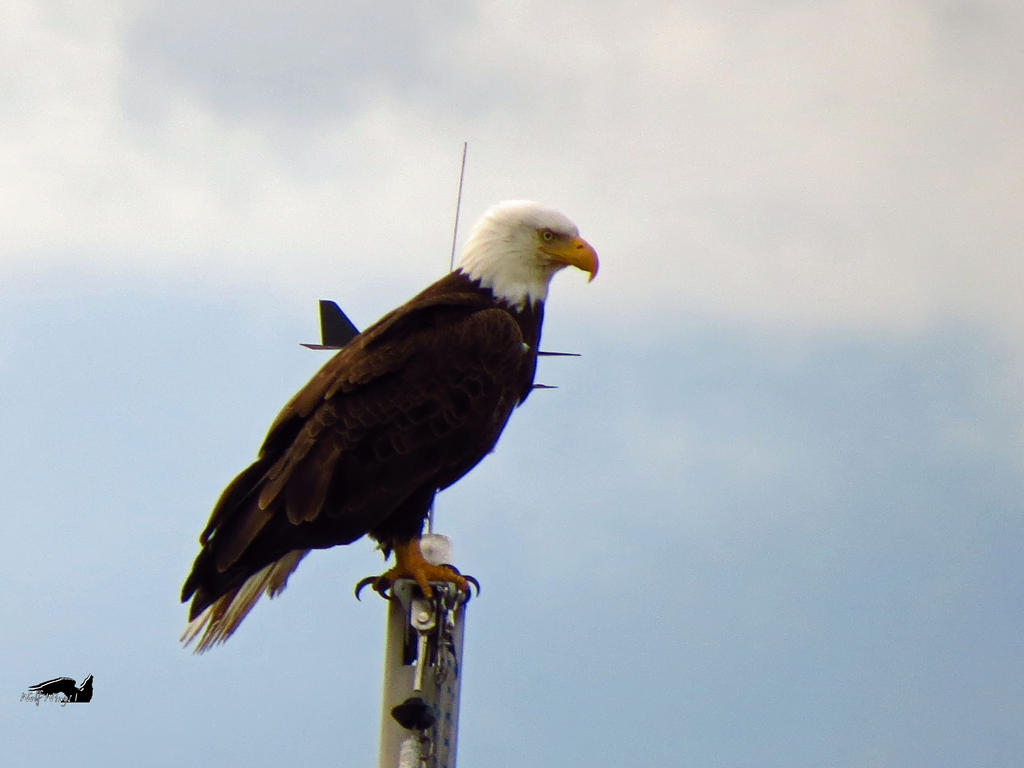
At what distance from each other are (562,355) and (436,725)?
7.72ft

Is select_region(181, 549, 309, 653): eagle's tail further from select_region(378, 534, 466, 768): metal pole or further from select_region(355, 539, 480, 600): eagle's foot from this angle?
select_region(378, 534, 466, 768): metal pole

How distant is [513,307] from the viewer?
6.58m

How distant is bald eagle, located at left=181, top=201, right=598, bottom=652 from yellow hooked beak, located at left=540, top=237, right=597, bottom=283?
314 mm

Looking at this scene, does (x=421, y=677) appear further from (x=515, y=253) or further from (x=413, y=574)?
(x=515, y=253)

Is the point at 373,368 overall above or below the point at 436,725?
above

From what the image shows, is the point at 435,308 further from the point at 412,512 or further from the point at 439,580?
the point at 439,580

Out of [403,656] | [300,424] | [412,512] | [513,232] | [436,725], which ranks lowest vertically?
[436,725]

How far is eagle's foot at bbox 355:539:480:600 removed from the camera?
571cm

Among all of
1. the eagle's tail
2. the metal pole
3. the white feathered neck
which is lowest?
the metal pole

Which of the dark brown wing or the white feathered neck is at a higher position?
the white feathered neck

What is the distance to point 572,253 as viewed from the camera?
22.1 feet

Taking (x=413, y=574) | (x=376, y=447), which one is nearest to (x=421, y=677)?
(x=413, y=574)

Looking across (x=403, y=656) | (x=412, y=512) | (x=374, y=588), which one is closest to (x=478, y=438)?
(x=412, y=512)

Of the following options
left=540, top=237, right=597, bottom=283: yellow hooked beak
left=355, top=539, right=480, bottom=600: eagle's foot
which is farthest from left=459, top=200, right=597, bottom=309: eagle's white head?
left=355, top=539, right=480, bottom=600: eagle's foot
